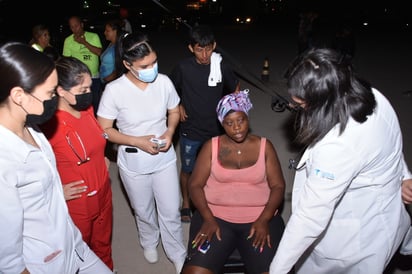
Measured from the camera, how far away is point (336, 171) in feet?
5.86

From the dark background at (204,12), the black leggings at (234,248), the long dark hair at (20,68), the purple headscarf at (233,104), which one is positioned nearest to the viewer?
the long dark hair at (20,68)

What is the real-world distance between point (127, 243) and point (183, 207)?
0.70 m

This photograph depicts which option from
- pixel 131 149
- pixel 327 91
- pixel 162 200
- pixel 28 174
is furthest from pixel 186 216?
pixel 327 91

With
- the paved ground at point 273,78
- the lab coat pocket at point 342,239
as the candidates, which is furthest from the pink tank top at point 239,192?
the paved ground at point 273,78

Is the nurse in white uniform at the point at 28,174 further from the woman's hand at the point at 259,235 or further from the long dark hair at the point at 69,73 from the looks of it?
the woman's hand at the point at 259,235

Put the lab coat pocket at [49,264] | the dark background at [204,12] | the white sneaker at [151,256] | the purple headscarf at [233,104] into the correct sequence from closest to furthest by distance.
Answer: the lab coat pocket at [49,264], the purple headscarf at [233,104], the white sneaker at [151,256], the dark background at [204,12]

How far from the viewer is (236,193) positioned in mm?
2879

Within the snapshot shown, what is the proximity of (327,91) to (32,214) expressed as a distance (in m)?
1.57

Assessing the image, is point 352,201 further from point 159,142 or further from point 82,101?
point 82,101

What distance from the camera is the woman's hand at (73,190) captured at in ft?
8.15

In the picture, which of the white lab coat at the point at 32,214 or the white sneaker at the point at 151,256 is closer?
the white lab coat at the point at 32,214

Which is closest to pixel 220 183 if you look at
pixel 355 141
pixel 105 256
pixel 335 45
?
pixel 105 256

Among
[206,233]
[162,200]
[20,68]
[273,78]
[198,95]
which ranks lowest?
[273,78]

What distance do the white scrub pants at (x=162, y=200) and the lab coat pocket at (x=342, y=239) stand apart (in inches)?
54.0
